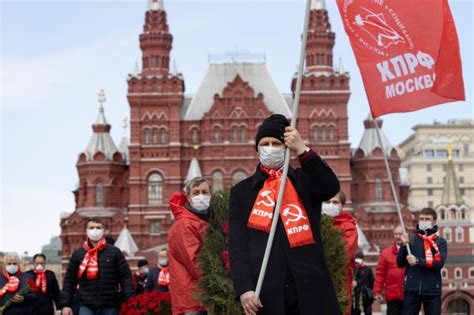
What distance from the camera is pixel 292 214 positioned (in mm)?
6109

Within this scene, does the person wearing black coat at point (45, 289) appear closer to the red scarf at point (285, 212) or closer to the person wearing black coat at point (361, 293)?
the person wearing black coat at point (361, 293)

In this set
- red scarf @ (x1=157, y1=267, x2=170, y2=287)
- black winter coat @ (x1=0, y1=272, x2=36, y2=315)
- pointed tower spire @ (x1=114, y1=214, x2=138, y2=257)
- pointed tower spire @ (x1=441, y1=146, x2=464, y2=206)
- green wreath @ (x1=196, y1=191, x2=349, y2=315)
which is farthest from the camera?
pointed tower spire @ (x1=441, y1=146, x2=464, y2=206)

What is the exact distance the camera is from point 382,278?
491 inches

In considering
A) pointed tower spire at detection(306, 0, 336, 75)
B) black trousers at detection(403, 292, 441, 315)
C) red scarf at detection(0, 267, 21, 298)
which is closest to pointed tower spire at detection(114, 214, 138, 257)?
pointed tower spire at detection(306, 0, 336, 75)

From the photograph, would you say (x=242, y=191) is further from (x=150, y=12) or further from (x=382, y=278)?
(x=150, y=12)

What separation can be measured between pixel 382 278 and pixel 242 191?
21.7ft

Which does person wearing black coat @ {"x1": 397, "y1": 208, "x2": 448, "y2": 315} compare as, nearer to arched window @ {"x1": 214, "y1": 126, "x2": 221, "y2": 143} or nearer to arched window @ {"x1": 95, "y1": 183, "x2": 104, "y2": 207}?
arched window @ {"x1": 214, "y1": 126, "x2": 221, "y2": 143}

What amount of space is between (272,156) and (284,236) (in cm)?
57

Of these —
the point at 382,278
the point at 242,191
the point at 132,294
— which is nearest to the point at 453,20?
the point at 242,191

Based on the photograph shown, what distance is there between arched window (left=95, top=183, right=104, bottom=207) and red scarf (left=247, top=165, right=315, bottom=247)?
53.9 m

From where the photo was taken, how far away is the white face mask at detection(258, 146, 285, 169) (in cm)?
616

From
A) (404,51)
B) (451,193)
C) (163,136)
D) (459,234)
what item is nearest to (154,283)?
(404,51)

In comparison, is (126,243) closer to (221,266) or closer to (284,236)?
(221,266)

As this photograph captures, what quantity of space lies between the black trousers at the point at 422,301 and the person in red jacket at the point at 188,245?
102 inches
